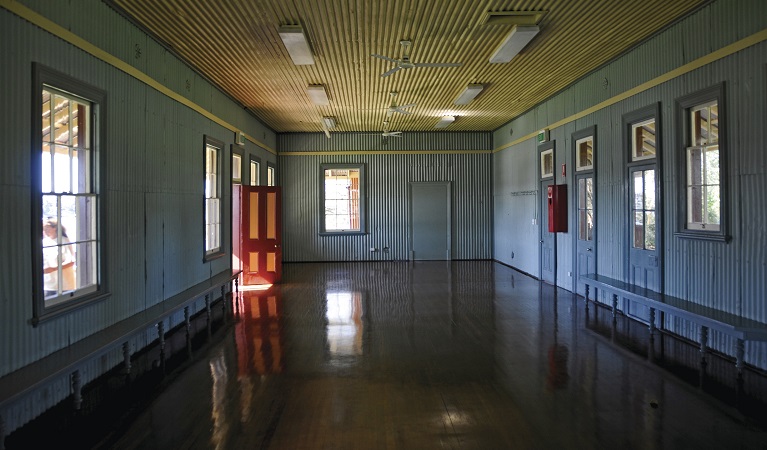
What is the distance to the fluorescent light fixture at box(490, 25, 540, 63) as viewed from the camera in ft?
19.5

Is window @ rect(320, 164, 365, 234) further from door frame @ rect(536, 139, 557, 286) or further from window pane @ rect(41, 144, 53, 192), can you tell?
window pane @ rect(41, 144, 53, 192)

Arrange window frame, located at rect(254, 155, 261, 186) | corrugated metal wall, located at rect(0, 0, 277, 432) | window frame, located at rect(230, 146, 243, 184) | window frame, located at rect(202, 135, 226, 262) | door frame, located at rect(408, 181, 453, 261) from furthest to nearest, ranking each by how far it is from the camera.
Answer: door frame, located at rect(408, 181, 453, 261) → window frame, located at rect(254, 155, 261, 186) → window frame, located at rect(230, 146, 243, 184) → window frame, located at rect(202, 135, 226, 262) → corrugated metal wall, located at rect(0, 0, 277, 432)

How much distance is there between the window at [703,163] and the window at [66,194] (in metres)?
5.86

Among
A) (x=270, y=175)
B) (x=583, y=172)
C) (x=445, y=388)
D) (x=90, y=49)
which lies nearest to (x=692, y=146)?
(x=583, y=172)

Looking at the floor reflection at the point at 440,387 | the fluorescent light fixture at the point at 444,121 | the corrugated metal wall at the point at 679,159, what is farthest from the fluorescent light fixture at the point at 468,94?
the floor reflection at the point at 440,387

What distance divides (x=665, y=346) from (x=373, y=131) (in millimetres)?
10162

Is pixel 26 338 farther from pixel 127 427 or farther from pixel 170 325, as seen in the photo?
pixel 170 325

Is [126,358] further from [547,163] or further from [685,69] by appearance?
[547,163]

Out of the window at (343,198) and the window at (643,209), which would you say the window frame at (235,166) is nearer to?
the window at (343,198)

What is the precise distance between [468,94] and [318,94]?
268cm

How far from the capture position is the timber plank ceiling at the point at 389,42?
5.42 m

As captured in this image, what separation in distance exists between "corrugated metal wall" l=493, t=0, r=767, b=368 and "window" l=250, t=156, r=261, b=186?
6.39 meters

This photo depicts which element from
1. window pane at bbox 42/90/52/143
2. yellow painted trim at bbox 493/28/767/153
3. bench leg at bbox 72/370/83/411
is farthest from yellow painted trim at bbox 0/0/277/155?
yellow painted trim at bbox 493/28/767/153

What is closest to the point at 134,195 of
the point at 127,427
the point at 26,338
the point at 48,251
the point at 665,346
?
the point at 48,251
